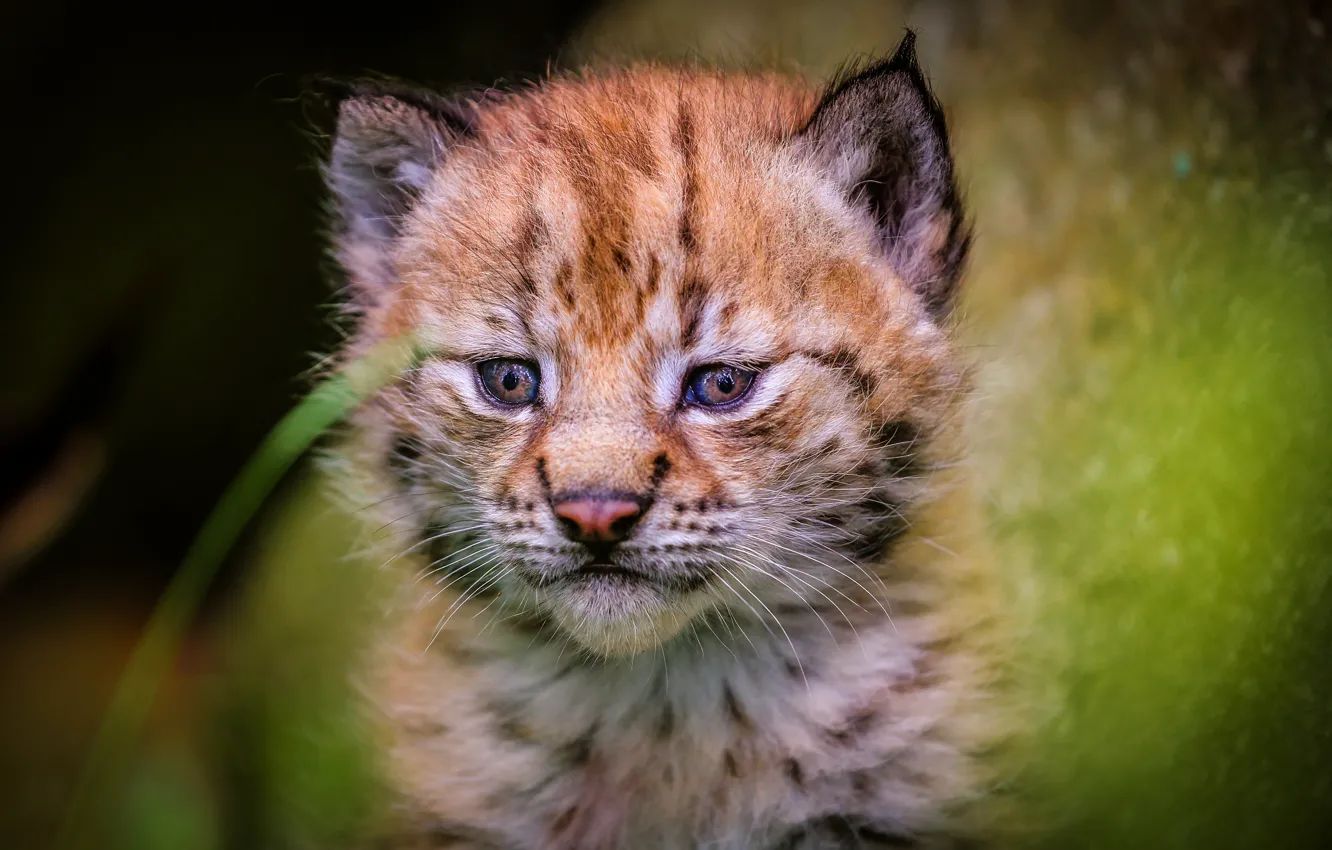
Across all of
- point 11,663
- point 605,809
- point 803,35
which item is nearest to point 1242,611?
point 605,809

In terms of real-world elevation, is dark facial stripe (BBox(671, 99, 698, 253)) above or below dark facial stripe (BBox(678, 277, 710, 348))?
above

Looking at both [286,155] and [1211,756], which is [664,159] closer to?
[1211,756]

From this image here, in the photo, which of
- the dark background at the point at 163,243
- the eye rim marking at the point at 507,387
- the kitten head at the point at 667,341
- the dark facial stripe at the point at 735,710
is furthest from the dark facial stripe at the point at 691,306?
the dark background at the point at 163,243

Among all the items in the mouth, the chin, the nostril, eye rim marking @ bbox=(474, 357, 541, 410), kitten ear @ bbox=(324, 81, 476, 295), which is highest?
kitten ear @ bbox=(324, 81, 476, 295)

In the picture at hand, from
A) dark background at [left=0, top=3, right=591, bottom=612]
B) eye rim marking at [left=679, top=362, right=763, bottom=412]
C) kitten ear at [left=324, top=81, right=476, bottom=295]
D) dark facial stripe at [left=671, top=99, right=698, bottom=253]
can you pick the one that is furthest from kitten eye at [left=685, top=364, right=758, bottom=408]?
dark background at [left=0, top=3, right=591, bottom=612]

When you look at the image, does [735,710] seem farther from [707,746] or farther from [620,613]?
[620,613]

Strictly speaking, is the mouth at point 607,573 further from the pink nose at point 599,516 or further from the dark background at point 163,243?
the dark background at point 163,243

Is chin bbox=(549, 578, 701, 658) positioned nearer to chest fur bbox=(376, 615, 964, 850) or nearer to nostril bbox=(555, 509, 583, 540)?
nostril bbox=(555, 509, 583, 540)
